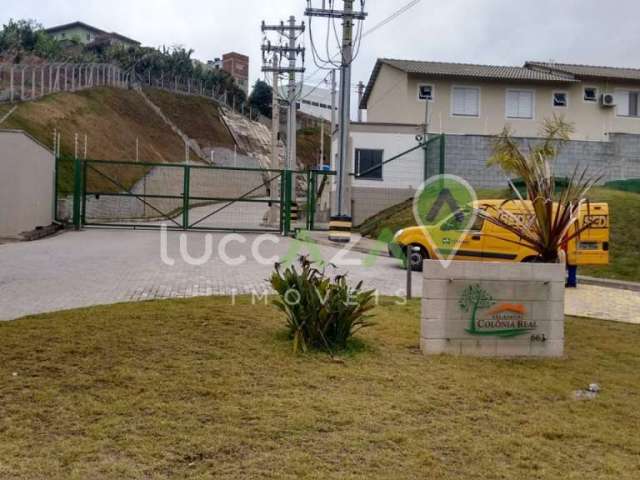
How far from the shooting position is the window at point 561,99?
33.6 m

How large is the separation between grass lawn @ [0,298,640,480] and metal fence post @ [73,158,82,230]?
1479cm

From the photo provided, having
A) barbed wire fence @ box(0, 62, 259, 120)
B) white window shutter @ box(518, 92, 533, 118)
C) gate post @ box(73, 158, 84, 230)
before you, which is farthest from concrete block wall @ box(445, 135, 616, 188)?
barbed wire fence @ box(0, 62, 259, 120)

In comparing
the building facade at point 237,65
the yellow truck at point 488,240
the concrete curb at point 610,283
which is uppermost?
→ the building facade at point 237,65

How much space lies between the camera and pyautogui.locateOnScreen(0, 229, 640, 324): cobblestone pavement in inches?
382

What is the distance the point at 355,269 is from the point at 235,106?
69.8 m

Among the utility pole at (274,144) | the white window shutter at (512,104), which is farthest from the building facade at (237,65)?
the white window shutter at (512,104)

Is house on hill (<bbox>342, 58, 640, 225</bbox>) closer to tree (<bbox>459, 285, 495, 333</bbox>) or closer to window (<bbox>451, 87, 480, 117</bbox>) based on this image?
window (<bbox>451, 87, 480, 117</bbox>)

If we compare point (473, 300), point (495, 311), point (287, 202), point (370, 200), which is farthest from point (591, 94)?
point (473, 300)

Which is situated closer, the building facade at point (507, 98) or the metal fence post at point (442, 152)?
the metal fence post at point (442, 152)

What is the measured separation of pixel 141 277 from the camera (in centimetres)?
1159

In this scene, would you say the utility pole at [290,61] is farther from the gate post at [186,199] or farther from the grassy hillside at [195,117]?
the grassy hillside at [195,117]

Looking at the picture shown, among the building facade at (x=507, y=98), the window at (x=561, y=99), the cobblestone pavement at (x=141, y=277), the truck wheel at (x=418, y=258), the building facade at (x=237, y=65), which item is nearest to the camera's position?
the cobblestone pavement at (x=141, y=277)

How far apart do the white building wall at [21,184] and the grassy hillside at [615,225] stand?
10542mm

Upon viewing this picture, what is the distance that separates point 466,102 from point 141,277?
24.8 m
